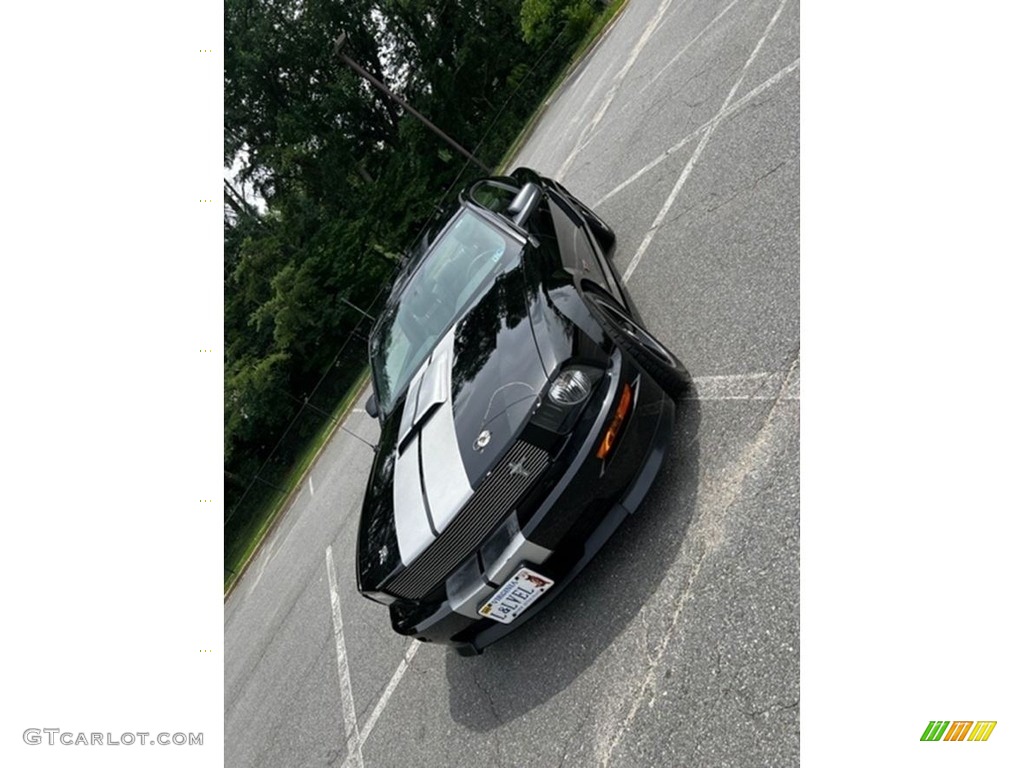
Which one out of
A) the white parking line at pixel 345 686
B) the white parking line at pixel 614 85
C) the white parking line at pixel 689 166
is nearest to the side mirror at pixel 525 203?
the white parking line at pixel 689 166

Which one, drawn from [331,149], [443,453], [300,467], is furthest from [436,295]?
[331,149]

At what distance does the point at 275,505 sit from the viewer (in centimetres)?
1223

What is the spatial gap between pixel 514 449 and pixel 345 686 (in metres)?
2.63

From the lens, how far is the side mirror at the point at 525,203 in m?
4.38

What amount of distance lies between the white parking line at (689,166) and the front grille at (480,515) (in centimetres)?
232

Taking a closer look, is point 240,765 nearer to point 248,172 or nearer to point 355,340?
point 355,340

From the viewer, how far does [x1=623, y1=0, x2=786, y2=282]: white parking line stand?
4.95m

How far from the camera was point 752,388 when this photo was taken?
3.15 metres

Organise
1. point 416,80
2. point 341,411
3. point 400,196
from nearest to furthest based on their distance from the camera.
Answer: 1. point 341,411
2. point 400,196
3. point 416,80

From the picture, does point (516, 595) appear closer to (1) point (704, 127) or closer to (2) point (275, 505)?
(1) point (704, 127)

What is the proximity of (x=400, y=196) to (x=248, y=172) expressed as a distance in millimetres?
11314

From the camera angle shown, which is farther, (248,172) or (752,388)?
(248,172)

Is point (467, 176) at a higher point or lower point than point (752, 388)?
higher
